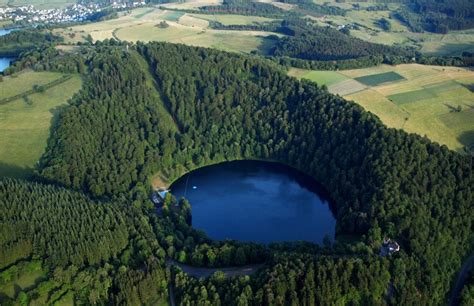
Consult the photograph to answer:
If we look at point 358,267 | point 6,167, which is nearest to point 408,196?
point 358,267

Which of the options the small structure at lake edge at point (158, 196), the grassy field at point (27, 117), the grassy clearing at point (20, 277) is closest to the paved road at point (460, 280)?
the small structure at lake edge at point (158, 196)

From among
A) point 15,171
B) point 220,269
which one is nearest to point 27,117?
point 15,171

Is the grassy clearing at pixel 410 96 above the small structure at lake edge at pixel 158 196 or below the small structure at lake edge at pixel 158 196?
above

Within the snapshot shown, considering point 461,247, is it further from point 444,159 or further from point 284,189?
point 284,189

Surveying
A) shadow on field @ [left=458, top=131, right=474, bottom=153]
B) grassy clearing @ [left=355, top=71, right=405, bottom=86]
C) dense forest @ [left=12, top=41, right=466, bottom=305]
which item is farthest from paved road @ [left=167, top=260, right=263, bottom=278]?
grassy clearing @ [left=355, top=71, right=405, bottom=86]

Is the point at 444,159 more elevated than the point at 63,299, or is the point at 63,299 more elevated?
the point at 444,159

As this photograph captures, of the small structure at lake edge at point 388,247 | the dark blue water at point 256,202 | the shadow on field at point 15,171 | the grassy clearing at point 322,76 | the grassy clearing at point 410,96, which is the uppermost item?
the grassy clearing at point 322,76

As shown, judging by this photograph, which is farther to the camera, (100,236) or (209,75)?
(209,75)

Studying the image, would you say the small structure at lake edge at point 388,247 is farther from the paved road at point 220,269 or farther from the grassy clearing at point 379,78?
the grassy clearing at point 379,78
